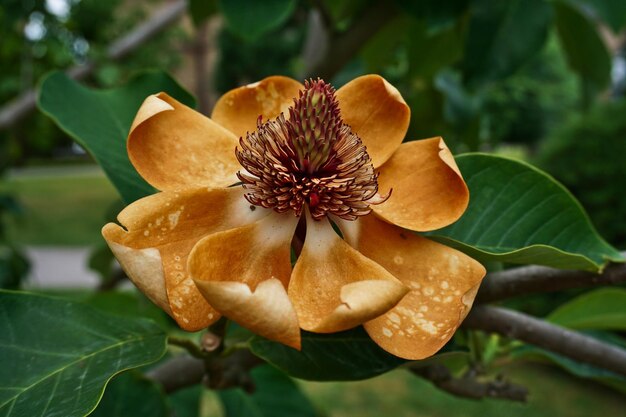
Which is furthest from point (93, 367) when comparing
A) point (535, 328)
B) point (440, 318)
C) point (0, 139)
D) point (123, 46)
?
point (0, 139)

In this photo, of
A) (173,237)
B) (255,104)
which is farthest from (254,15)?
(173,237)

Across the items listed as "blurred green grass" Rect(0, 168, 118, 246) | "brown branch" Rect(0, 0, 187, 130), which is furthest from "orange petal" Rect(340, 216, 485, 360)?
"blurred green grass" Rect(0, 168, 118, 246)

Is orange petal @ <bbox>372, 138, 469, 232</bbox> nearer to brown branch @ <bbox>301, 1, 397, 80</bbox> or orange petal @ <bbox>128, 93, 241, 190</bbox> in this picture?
orange petal @ <bbox>128, 93, 241, 190</bbox>

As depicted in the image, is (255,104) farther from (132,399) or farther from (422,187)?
(132,399)

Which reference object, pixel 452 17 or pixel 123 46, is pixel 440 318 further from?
pixel 123 46

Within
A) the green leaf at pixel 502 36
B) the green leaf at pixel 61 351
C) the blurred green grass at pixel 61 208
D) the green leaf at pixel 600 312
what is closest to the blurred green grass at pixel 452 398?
the green leaf at pixel 502 36

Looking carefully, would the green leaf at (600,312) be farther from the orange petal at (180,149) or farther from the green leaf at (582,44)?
the green leaf at (582,44)
